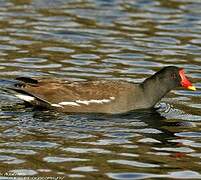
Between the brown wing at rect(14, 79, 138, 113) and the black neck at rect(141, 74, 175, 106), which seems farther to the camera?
the black neck at rect(141, 74, 175, 106)

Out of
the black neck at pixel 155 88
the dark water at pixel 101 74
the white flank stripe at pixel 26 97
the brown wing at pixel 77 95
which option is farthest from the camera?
the black neck at pixel 155 88

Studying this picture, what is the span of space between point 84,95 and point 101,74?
244 cm

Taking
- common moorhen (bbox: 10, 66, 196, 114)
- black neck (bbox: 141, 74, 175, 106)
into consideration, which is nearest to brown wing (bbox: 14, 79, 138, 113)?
common moorhen (bbox: 10, 66, 196, 114)

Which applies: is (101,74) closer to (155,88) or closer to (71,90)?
(155,88)

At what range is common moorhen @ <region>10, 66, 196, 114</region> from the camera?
42.8 feet

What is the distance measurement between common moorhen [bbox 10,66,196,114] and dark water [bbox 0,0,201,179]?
0.63 ft

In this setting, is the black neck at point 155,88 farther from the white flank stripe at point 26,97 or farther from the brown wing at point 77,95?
the white flank stripe at point 26,97

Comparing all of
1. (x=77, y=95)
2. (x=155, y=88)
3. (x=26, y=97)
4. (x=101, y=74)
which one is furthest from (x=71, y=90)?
(x=101, y=74)

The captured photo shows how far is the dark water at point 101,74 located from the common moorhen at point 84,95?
0.63 ft

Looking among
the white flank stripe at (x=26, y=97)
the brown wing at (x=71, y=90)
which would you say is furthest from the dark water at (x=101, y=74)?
the brown wing at (x=71, y=90)

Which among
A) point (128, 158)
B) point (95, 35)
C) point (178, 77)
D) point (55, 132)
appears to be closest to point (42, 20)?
point (95, 35)

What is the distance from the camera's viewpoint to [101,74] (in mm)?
15445

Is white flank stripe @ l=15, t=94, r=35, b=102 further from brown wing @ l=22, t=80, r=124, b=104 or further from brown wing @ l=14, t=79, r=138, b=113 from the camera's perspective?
brown wing @ l=22, t=80, r=124, b=104

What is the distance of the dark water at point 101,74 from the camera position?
33.9ft
